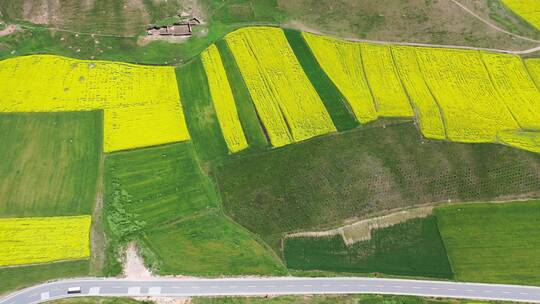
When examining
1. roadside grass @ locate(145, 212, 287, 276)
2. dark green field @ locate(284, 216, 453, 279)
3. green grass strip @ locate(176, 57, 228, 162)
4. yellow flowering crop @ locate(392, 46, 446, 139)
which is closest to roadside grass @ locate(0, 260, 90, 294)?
roadside grass @ locate(145, 212, 287, 276)

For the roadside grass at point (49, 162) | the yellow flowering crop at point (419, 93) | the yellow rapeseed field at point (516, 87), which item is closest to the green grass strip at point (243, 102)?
the roadside grass at point (49, 162)

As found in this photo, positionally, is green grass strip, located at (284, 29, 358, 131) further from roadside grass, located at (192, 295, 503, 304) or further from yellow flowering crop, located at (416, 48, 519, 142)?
roadside grass, located at (192, 295, 503, 304)

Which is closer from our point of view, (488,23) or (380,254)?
(380,254)

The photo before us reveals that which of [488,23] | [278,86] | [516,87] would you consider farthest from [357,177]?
[488,23]

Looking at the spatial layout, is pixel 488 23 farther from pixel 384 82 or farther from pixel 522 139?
pixel 384 82

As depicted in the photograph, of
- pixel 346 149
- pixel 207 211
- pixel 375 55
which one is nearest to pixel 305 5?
pixel 375 55

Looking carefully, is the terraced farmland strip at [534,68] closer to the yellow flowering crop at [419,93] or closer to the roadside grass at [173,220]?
the yellow flowering crop at [419,93]

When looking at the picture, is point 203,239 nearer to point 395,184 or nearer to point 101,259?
point 101,259
